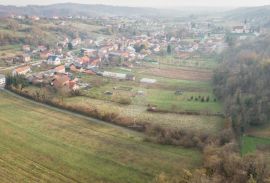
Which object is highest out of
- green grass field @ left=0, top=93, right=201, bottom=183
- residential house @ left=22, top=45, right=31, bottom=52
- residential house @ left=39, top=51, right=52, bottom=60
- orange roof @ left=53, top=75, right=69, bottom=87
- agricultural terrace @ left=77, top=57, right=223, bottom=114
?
residential house @ left=22, top=45, right=31, bottom=52

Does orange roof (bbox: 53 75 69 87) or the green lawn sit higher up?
the green lawn

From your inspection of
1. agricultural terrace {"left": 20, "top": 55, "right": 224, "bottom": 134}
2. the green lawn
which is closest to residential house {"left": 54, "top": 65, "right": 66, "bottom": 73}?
agricultural terrace {"left": 20, "top": 55, "right": 224, "bottom": 134}

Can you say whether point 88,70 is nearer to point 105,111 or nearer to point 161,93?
point 161,93

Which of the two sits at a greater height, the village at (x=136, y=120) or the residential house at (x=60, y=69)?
the residential house at (x=60, y=69)

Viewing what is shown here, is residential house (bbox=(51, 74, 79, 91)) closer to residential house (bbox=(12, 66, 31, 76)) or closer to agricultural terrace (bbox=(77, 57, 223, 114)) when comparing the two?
agricultural terrace (bbox=(77, 57, 223, 114))

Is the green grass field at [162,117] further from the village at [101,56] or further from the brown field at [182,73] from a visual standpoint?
the brown field at [182,73]

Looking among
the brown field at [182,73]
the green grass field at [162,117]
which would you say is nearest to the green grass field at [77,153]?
the green grass field at [162,117]

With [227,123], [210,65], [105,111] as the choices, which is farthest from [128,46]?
[227,123]
